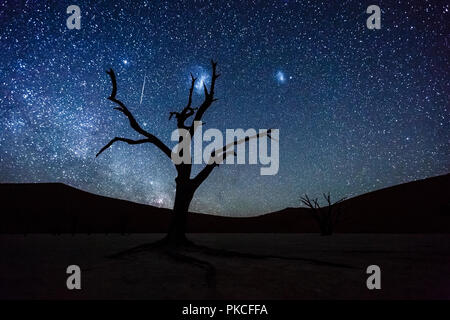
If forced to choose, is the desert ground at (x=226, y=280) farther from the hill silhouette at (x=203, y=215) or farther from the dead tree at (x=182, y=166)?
the hill silhouette at (x=203, y=215)

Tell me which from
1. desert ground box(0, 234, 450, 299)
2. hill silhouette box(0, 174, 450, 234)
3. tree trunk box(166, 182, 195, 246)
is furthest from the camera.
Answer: hill silhouette box(0, 174, 450, 234)

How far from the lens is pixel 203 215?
7975 cm

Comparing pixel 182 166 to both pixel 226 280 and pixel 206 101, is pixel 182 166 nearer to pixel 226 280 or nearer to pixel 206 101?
pixel 206 101

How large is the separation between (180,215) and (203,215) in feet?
225

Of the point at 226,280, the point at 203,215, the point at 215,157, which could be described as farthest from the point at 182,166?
the point at 203,215

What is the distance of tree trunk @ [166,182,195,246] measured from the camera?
39.7ft

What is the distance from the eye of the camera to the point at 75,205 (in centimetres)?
6412

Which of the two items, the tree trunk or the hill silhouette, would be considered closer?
the tree trunk

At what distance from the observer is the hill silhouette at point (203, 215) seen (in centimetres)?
5000

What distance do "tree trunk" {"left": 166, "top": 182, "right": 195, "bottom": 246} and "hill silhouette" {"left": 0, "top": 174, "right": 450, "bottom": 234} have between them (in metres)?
36.6

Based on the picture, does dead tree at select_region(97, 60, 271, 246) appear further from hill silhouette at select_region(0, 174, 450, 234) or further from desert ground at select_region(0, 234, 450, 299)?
hill silhouette at select_region(0, 174, 450, 234)

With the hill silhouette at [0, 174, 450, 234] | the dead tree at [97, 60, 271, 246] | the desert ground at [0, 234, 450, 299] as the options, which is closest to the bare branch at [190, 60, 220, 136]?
the dead tree at [97, 60, 271, 246]
